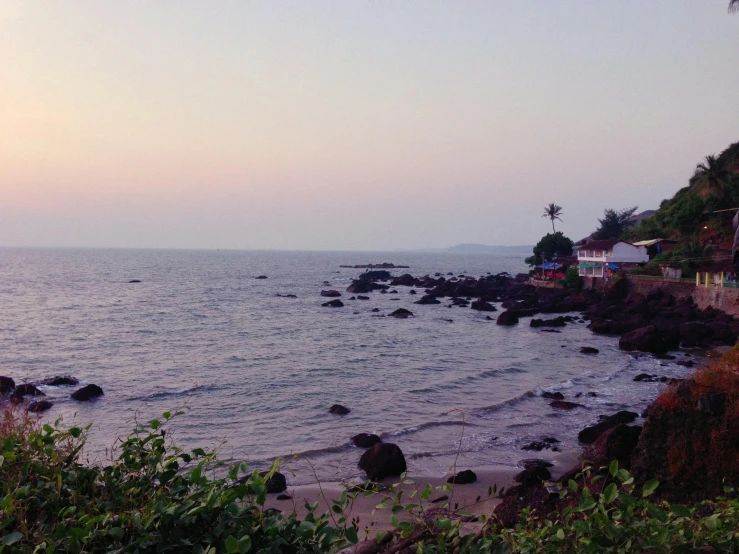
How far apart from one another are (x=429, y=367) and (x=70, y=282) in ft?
248

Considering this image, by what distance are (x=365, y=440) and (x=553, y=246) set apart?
217ft

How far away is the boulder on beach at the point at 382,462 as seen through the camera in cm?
1359

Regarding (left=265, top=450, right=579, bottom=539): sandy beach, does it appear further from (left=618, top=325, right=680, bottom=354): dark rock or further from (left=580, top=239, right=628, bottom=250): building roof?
(left=580, top=239, right=628, bottom=250): building roof

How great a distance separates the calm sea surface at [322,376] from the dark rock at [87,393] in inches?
17.2

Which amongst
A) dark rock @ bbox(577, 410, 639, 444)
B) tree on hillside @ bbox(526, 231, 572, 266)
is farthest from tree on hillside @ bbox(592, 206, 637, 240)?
dark rock @ bbox(577, 410, 639, 444)

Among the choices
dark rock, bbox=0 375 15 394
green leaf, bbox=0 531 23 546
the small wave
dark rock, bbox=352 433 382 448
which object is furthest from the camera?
the small wave

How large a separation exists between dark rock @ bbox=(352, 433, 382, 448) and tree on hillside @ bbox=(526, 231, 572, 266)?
6546 centimetres

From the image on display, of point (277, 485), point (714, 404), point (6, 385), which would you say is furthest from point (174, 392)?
point (714, 404)

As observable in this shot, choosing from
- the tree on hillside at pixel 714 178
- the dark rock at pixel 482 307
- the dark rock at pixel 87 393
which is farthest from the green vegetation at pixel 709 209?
the dark rock at pixel 87 393

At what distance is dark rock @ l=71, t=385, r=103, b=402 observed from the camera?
69.1 ft

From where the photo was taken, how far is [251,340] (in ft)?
121

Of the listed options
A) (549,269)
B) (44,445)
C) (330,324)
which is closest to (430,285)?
(549,269)

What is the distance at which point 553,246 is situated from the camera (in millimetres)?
76562

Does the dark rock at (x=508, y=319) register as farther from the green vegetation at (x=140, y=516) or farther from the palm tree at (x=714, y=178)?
the green vegetation at (x=140, y=516)
